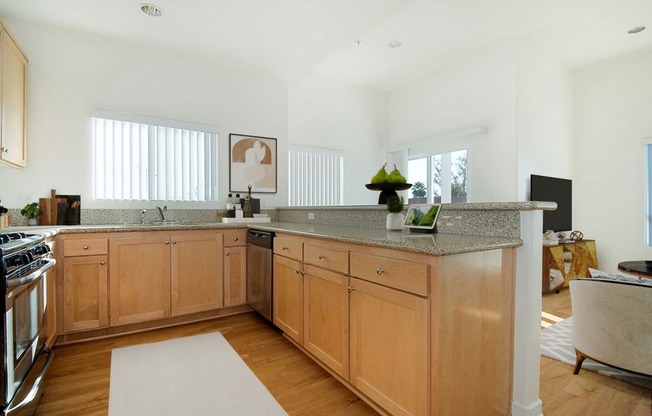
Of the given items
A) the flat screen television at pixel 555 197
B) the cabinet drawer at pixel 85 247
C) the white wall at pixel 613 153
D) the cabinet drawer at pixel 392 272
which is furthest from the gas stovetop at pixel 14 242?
the white wall at pixel 613 153

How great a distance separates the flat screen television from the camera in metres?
4.23

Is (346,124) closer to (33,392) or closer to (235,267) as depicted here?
A: (235,267)

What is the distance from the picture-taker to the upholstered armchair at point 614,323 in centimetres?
181

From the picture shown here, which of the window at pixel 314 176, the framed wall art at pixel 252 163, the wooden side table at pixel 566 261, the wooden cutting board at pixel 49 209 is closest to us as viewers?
the wooden cutting board at pixel 49 209

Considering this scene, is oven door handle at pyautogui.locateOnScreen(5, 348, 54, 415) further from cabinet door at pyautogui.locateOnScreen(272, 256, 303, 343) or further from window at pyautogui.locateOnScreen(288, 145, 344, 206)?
window at pyautogui.locateOnScreen(288, 145, 344, 206)

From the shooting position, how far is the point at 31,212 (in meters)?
2.76

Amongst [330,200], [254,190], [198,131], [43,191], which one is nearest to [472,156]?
[330,200]

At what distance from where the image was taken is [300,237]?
2.34 metres

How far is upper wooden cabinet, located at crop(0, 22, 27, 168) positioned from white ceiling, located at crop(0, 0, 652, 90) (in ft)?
1.42

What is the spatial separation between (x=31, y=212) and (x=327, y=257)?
2658 millimetres

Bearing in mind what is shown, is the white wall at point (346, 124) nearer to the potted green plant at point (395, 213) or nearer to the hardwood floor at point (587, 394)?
the potted green plant at point (395, 213)

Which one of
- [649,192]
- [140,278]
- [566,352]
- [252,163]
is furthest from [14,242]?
[649,192]

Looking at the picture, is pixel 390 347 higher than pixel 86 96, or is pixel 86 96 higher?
pixel 86 96

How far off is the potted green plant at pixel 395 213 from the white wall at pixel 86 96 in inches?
90.2
